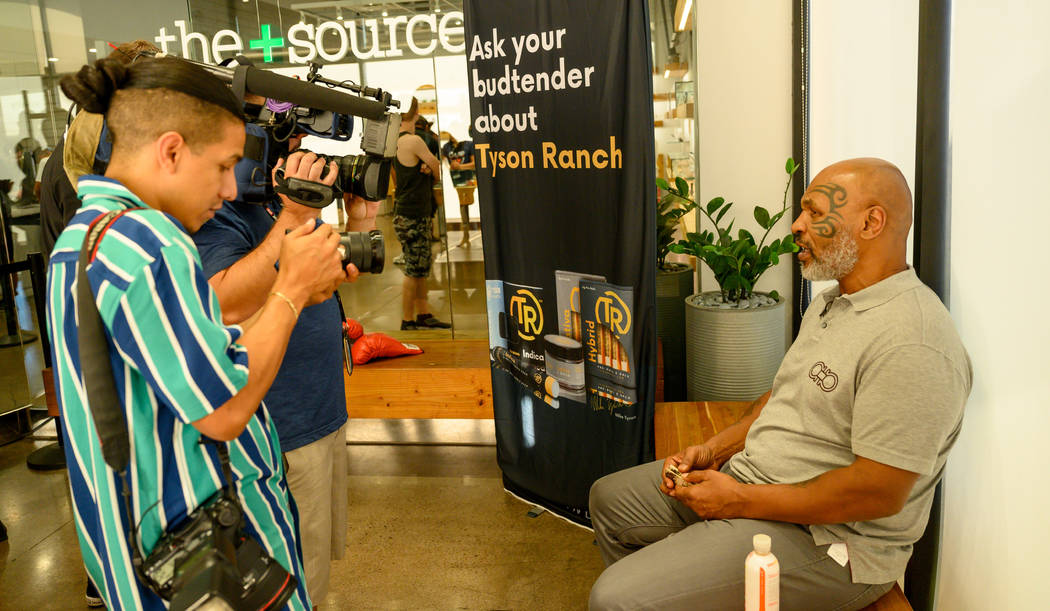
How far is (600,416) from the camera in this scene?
2898mm

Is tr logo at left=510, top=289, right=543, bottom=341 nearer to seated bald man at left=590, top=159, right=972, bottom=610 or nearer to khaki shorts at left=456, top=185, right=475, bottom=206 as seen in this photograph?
seated bald man at left=590, top=159, right=972, bottom=610

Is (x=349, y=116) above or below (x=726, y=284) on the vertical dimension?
above

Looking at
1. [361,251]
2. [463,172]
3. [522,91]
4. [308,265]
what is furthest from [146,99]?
[463,172]

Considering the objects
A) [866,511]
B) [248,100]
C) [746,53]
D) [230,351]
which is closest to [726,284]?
[746,53]

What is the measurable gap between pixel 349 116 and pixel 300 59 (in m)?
3.51

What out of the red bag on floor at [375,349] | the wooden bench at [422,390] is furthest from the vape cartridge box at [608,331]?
the red bag on floor at [375,349]

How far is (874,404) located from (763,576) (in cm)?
40

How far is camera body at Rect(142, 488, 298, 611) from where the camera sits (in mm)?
1131

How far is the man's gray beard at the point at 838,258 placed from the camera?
1.75 metres

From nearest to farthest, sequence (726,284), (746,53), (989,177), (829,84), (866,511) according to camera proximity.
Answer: (989,177) < (866,511) < (829,84) < (726,284) < (746,53)

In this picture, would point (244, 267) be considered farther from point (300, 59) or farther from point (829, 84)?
point (300, 59)

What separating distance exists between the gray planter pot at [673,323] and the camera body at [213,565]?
2536 mm

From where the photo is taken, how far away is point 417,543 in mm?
3137

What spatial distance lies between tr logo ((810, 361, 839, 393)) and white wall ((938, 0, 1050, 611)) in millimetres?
274
